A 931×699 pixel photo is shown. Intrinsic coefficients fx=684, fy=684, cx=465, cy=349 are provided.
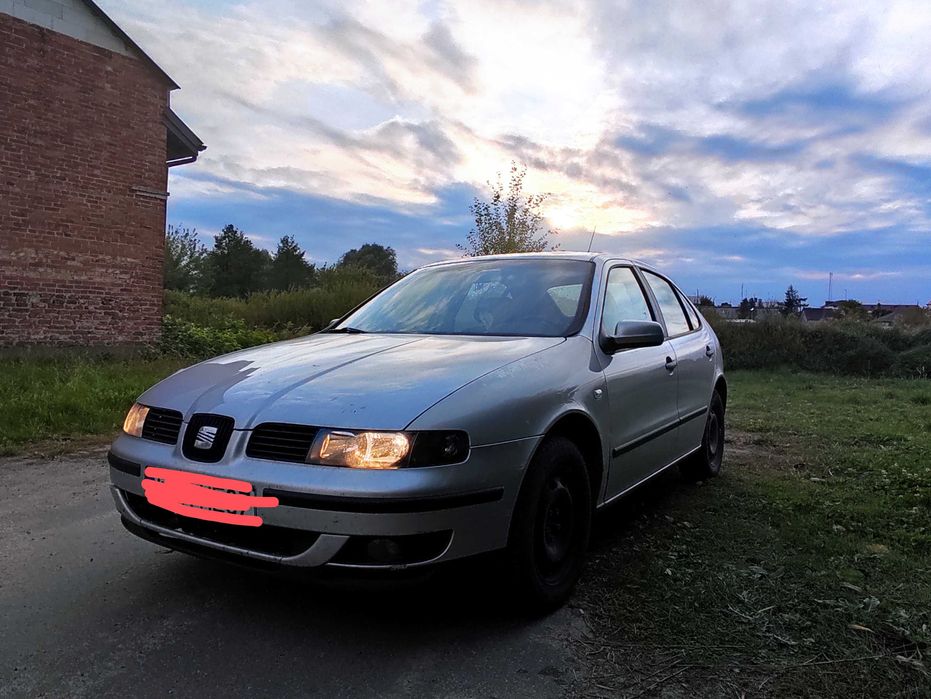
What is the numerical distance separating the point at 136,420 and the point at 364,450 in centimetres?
121

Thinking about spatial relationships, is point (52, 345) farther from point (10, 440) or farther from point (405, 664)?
point (405, 664)

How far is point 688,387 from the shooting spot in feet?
14.9

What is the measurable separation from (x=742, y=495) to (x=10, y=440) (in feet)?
19.8

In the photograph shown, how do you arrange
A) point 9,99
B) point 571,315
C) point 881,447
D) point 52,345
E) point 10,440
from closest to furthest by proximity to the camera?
point 571,315
point 10,440
point 881,447
point 9,99
point 52,345

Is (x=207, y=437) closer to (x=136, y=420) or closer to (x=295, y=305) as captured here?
(x=136, y=420)

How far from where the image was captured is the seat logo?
251cm

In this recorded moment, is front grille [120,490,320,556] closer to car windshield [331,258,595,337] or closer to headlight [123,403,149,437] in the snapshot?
headlight [123,403,149,437]

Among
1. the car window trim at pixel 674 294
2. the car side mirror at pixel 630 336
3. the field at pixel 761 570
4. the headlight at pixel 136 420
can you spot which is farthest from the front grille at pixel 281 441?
the car window trim at pixel 674 294

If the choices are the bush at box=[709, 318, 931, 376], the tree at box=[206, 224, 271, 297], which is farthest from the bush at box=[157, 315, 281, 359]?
the tree at box=[206, 224, 271, 297]

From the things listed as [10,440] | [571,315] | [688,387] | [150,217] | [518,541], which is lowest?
[10,440]

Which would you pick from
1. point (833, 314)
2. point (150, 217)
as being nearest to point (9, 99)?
point (150, 217)

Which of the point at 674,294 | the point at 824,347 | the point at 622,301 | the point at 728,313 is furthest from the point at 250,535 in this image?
the point at 728,313

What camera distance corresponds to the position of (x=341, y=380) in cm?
268

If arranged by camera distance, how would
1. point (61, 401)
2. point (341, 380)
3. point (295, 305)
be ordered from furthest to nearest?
1. point (295, 305)
2. point (61, 401)
3. point (341, 380)
